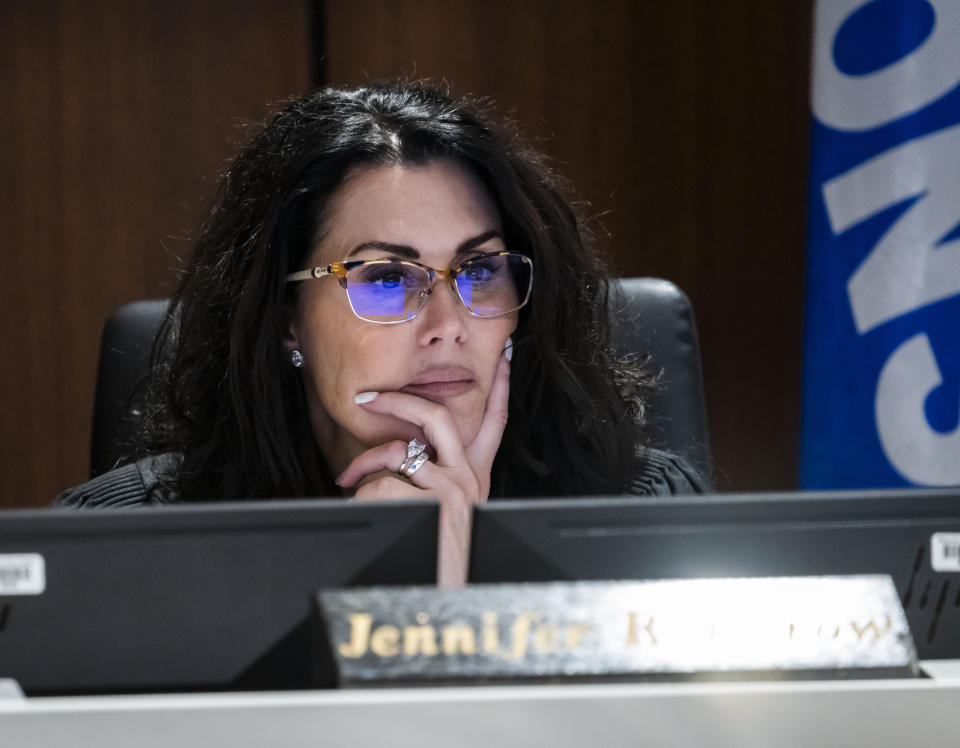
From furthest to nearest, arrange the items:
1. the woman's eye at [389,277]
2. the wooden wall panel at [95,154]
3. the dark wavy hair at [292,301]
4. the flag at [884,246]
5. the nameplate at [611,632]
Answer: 1. the wooden wall panel at [95,154]
2. the flag at [884,246]
3. the dark wavy hair at [292,301]
4. the woman's eye at [389,277]
5. the nameplate at [611,632]

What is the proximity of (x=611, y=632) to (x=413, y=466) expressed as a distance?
0.77 meters

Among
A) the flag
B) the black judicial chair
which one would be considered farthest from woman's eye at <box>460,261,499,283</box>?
the flag

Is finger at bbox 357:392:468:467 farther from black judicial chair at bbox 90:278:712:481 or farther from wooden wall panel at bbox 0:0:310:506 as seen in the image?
wooden wall panel at bbox 0:0:310:506

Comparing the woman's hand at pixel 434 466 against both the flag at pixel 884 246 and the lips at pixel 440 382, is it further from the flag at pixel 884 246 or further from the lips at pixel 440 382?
the flag at pixel 884 246

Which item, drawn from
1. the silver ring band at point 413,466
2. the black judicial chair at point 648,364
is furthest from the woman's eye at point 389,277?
the black judicial chair at point 648,364

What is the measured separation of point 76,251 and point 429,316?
1.98 metres

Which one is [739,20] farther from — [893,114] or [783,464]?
[783,464]

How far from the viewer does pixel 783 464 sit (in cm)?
320

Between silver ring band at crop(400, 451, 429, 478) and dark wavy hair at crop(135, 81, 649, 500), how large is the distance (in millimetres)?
203

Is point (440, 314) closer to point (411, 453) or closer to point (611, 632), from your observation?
point (411, 453)

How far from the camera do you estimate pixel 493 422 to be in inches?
60.8

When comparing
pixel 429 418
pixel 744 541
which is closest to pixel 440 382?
pixel 429 418

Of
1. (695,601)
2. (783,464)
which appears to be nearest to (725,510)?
(695,601)

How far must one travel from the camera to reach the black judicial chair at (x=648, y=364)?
5.55ft
